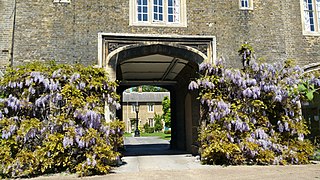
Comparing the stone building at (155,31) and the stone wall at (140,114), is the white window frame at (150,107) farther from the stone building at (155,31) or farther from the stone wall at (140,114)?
the stone building at (155,31)

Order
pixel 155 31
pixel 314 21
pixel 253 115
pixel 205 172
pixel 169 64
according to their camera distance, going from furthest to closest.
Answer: pixel 169 64
pixel 314 21
pixel 155 31
pixel 253 115
pixel 205 172

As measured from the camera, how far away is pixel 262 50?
11.7 meters

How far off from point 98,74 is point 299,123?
7149mm

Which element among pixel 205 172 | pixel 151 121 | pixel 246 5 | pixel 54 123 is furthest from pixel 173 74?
pixel 151 121

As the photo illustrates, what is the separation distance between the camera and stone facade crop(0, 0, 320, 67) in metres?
10.5

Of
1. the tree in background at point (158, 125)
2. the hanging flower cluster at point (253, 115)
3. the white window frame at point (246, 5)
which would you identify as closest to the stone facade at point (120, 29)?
the white window frame at point (246, 5)

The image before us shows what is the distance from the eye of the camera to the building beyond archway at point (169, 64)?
10.8 metres

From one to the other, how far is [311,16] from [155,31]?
6903 millimetres

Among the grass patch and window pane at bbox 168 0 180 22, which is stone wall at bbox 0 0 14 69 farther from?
the grass patch

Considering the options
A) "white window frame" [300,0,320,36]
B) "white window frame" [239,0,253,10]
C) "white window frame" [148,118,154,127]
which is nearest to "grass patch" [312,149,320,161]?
"white window frame" [300,0,320,36]

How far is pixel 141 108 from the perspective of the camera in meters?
49.3

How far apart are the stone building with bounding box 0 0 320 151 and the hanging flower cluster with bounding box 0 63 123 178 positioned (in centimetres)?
125

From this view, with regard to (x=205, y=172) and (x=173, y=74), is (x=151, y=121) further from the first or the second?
(x=205, y=172)

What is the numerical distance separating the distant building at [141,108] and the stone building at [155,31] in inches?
1430
